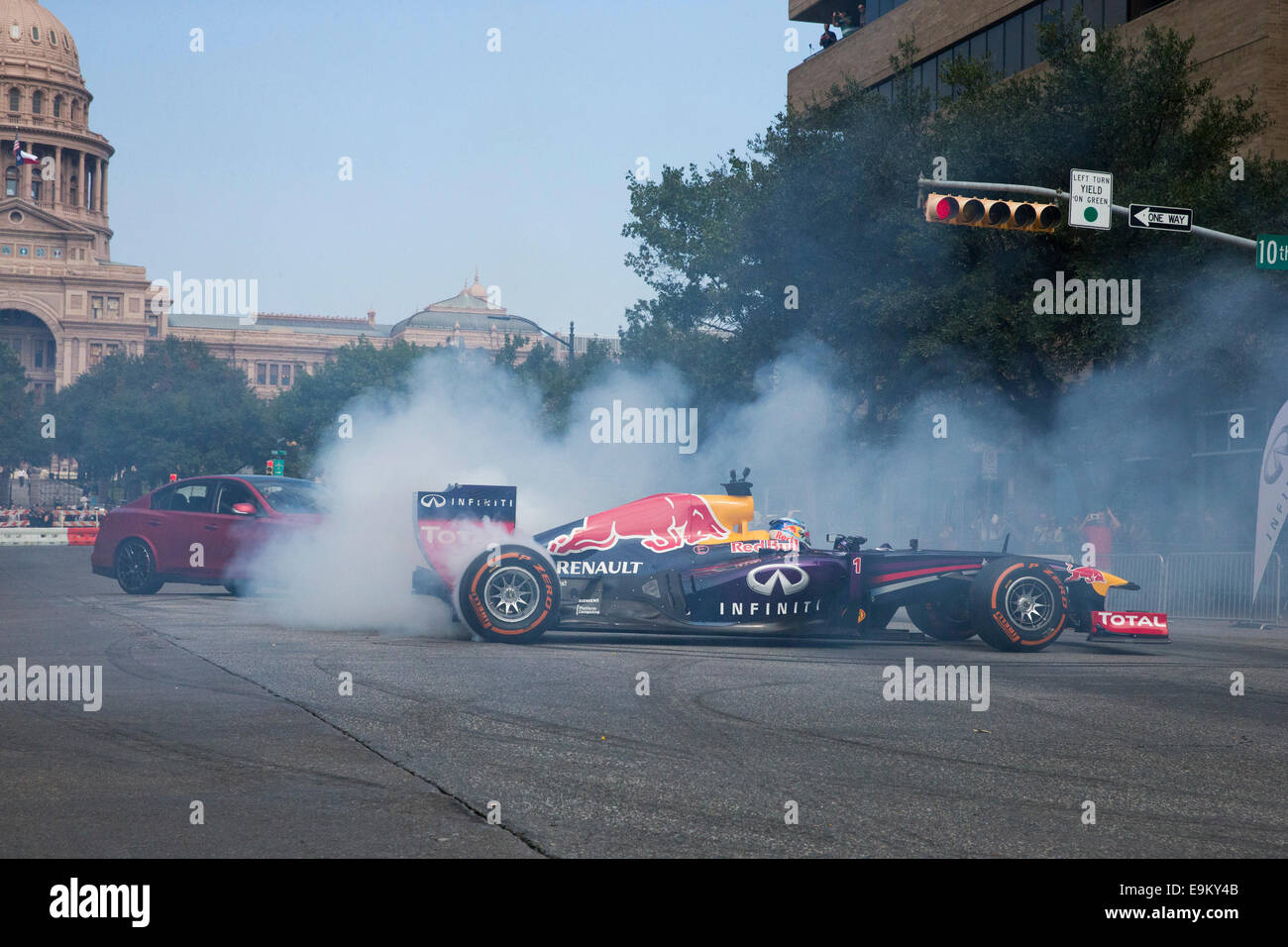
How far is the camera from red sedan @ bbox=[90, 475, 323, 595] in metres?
17.7

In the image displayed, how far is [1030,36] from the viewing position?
118ft

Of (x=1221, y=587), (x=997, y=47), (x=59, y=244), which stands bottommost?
(x=1221, y=587)

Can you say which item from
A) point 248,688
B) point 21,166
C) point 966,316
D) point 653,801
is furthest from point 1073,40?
point 21,166

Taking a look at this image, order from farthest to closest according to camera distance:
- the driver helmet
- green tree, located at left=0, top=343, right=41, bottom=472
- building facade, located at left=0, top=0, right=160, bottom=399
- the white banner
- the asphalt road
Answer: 1. building facade, located at left=0, top=0, right=160, bottom=399
2. green tree, located at left=0, top=343, right=41, bottom=472
3. the white banner
4. the driver helmet
5. the asphalt road

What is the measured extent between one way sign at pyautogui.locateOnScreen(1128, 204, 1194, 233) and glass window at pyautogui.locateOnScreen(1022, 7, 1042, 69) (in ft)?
70.7

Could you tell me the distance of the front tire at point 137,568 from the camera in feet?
59.8

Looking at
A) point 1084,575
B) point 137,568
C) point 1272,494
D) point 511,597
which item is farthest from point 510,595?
point 1272,494

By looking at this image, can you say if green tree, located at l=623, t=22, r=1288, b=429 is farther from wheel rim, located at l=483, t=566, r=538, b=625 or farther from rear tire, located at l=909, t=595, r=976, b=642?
wheel rim, located at l=483, t=566, r=538, b=625

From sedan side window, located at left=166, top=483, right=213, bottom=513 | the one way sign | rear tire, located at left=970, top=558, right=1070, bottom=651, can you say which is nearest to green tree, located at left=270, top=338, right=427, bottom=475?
sedan side window, located at left=166, top=483, right=213, bottom=513

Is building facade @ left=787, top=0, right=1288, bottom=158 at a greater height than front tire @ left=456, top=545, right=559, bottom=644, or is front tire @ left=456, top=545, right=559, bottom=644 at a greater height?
building facade @ left=787, top=0, right=1288, bottom=158

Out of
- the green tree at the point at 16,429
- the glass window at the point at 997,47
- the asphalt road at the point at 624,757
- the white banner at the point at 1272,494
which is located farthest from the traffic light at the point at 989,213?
the green tree at the point at 16,429

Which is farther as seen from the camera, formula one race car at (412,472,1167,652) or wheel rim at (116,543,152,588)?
wheel rim at (116,543,152,588)

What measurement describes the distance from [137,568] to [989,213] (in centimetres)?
1192

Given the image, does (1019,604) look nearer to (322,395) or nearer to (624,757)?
(624,757)
